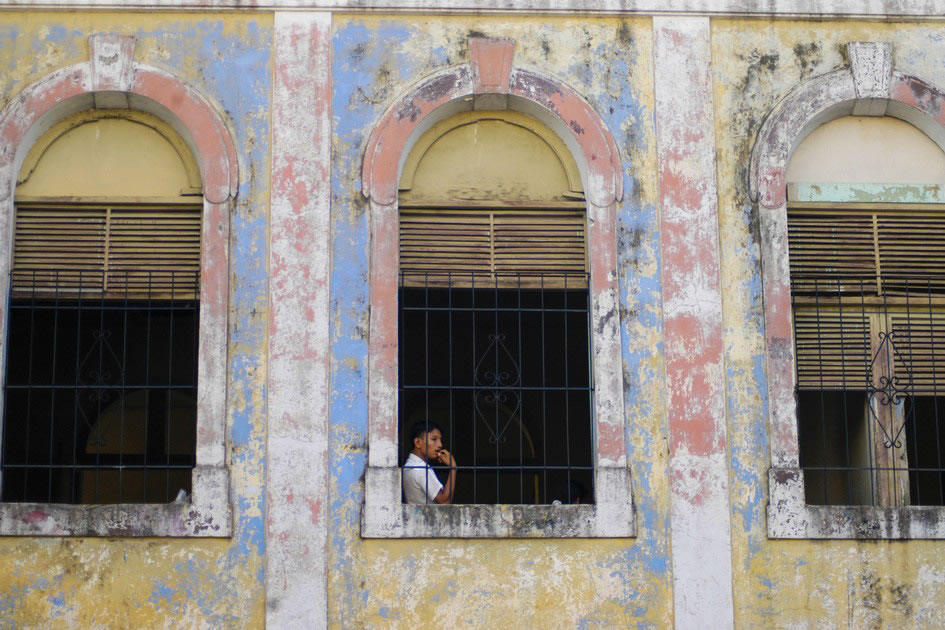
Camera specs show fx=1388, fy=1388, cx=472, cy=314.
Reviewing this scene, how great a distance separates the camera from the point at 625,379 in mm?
9422

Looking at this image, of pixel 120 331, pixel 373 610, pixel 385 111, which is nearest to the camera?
pixel 373 610

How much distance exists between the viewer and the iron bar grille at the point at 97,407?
1170 centimetres

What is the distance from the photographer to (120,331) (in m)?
13.6

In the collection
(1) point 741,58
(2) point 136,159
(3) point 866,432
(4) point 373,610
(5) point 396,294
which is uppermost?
(1) point 741,58

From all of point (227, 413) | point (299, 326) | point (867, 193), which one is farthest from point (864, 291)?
point (227, 413)

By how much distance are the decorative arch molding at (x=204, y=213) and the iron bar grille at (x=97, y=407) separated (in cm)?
60

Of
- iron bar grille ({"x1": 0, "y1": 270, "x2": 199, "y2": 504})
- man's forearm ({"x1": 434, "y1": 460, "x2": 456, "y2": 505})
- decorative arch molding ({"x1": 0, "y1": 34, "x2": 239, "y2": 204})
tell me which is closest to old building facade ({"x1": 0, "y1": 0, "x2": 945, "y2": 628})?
decorative arch molding ({"x1": 0, "y1": 34, "x2": 239, "y2": 204})

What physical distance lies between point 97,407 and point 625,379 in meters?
6.83

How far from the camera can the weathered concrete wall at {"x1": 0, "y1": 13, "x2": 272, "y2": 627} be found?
891 cm

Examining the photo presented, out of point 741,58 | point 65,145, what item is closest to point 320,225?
point 65,145

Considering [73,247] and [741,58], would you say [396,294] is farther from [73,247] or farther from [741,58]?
[741,58]

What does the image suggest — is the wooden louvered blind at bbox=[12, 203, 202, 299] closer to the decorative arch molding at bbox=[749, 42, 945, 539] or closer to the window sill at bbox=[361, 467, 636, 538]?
the window sill at bbox=[361, 467, 636, 538]

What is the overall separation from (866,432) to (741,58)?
2.82m

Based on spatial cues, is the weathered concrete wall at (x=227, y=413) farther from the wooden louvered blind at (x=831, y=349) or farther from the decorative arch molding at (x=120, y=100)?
the wooden louvered blind at (x=831, y=349)
